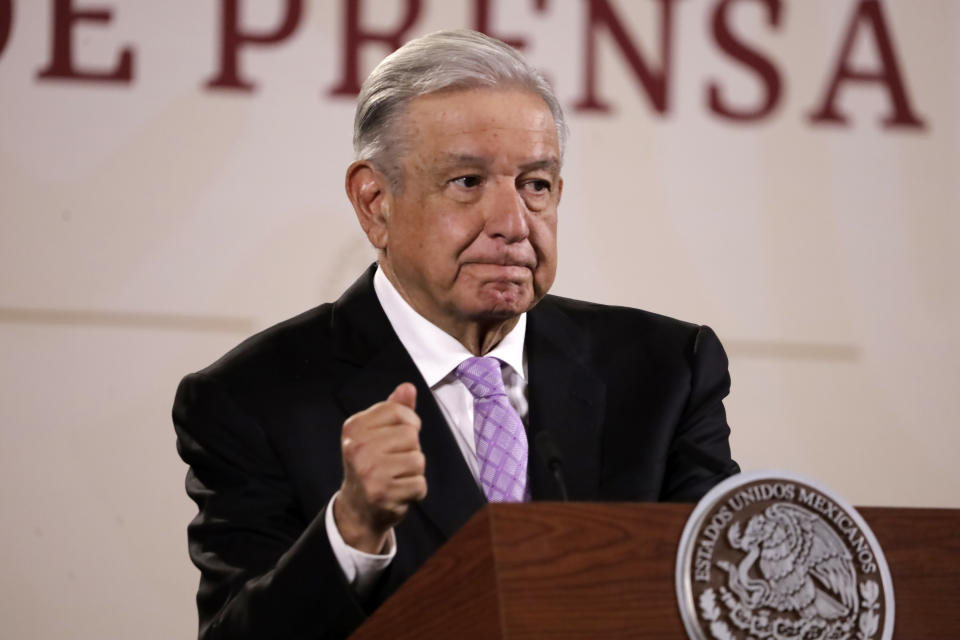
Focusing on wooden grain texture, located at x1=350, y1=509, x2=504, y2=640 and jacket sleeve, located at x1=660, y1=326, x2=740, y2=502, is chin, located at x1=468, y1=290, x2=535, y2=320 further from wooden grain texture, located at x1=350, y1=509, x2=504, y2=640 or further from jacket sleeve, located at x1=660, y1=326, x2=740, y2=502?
wooden grain texture, located at x1=350, y1=509, x2=504, y2=640

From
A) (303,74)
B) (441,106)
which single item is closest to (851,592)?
(441,106)

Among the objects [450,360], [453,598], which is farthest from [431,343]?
[453,598]

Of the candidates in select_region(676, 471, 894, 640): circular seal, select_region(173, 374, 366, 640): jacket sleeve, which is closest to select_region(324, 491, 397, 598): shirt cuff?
select_region(173, 374, 366, 640): jacket sleeve

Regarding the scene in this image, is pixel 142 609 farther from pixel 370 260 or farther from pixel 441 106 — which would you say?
pixel 441 106

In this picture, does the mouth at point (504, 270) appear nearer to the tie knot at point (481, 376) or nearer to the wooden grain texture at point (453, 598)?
the tie knot at point (481, 376)

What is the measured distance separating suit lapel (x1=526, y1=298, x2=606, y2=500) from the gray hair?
30 cm

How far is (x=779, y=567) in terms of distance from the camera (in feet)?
4.55

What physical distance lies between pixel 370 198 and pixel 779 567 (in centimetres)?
103

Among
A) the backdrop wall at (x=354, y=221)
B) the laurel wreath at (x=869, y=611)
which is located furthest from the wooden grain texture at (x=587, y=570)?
the backdrop wall at (x=354, y=221)

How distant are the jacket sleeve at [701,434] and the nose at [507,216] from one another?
38cm

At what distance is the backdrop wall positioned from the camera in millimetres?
2982

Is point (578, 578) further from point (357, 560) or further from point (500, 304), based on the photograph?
point (500, 304)

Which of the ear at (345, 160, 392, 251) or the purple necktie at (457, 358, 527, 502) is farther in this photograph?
the ear at (345, 160, 392, 251)

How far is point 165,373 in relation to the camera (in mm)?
3020
